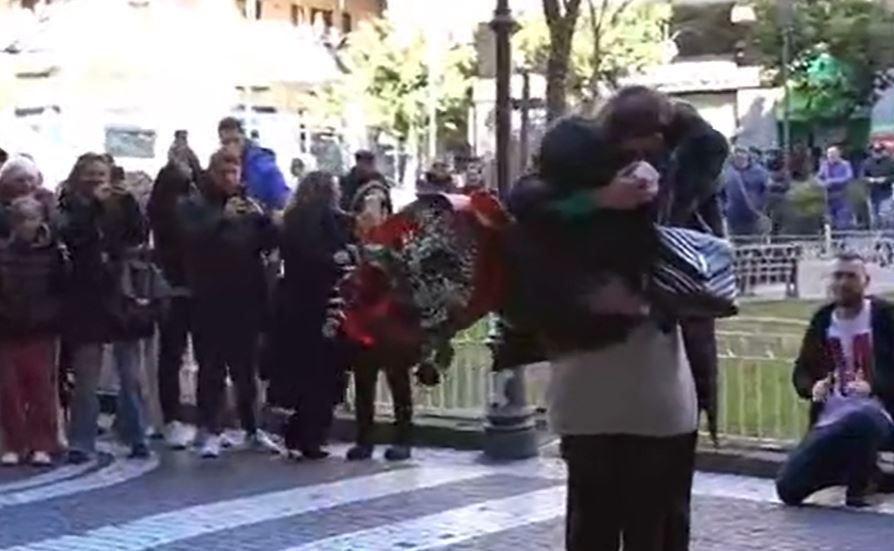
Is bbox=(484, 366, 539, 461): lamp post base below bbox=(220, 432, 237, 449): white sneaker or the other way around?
the other way around

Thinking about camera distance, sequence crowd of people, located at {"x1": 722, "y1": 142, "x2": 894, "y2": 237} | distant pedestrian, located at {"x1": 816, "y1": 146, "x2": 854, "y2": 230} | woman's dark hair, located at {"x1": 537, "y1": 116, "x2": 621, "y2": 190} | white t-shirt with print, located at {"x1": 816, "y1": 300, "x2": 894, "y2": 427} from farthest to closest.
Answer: distant pedestrian, located at {"x1": 816, "y1": 146, "x2": 854, "y2": 230}, crowd of people, located at {"x1": 722, "y1": 142, "x2": 894, "y2": 237}, white t-shirt with print, located at {"x1": 816, "y1": 300, "x2": 894, "y2": 427}, woman's dark hair, located at {"x1": 537, "y1": 116, "x2": 621, "y2": 190}

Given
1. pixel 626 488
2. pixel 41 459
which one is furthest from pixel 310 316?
pixel 626 488

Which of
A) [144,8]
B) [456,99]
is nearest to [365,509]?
[144,8]

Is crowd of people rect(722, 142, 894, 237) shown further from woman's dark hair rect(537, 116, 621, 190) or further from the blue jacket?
woman's dark hair rect(537, 116, 621, 190)

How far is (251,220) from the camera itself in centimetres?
1182

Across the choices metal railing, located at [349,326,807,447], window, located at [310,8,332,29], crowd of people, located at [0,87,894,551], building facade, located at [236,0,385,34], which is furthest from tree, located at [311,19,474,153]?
metal railing, located at [349,326,807,447]

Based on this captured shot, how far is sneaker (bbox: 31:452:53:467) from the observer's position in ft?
39.1

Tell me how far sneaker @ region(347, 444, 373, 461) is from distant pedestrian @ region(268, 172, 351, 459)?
198 millimetres

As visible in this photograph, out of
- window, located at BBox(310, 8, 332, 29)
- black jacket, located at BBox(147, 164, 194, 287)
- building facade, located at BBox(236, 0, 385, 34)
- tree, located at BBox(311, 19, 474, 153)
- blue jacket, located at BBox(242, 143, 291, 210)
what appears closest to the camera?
black jacket, located at BBox(147, 164, 194, 287)

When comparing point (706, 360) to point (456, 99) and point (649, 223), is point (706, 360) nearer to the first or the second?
point (649, 223)

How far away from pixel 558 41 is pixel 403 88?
3143 centimetres

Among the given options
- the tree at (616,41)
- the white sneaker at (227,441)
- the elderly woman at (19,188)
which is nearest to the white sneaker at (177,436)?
the white sneaker at (227,441)

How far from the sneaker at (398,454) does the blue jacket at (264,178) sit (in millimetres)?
2152

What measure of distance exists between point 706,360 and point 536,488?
11.7 ft
